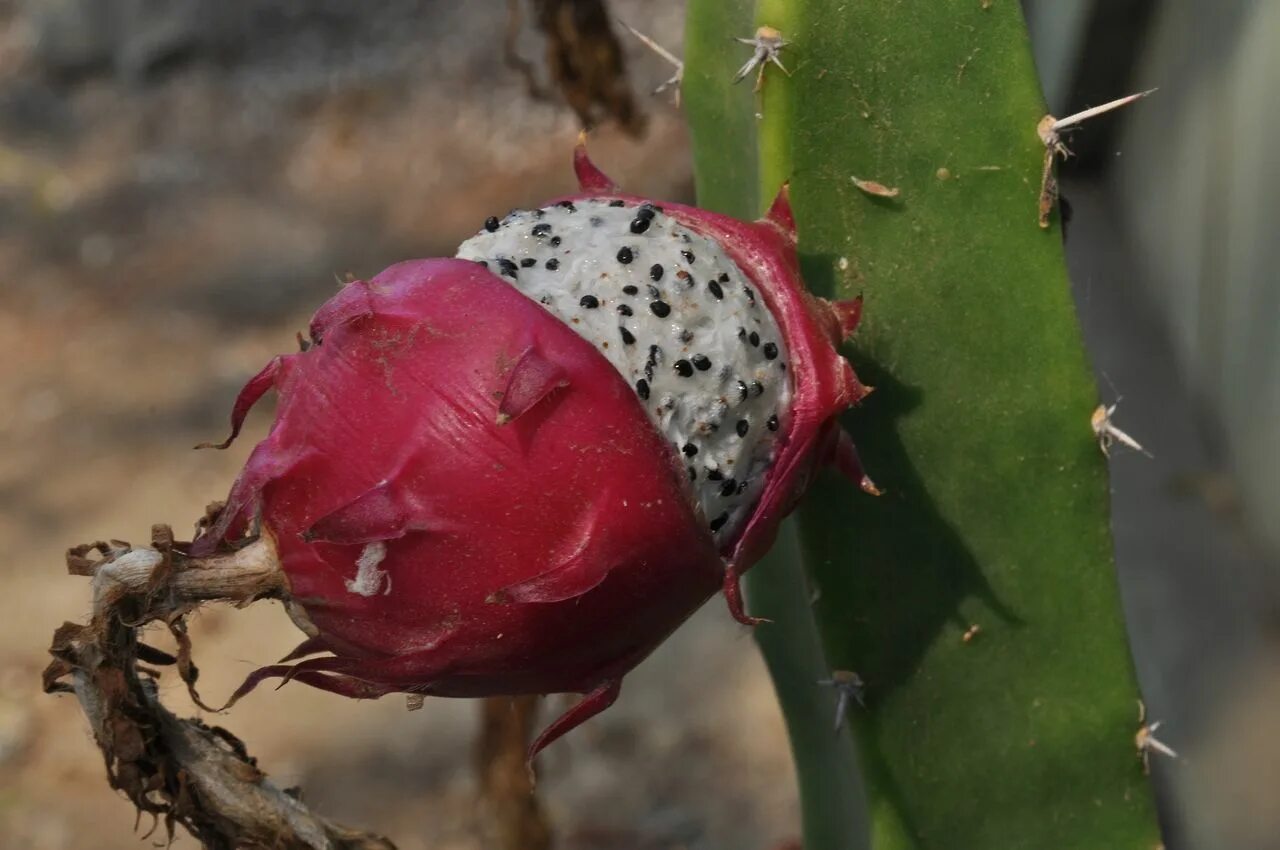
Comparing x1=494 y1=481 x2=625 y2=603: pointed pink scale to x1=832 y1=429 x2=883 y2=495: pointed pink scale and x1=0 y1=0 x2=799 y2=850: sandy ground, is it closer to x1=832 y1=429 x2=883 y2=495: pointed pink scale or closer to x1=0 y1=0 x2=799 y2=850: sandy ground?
x1=832 y1=429 x2=883 y2=495: pointed pink scale

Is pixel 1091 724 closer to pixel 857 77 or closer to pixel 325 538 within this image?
pixel 857 77

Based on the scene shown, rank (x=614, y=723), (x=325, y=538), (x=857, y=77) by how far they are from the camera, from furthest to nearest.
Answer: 1. (x=614, y=723)
2. (x=857, y=77)
3. (x=325, y=538)

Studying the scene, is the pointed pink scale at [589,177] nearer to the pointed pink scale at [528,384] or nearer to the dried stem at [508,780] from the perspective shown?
the pointed pink scale at [528,384]

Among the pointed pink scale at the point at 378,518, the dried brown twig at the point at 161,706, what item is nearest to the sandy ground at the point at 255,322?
the dried brown twig at the point at 161,706

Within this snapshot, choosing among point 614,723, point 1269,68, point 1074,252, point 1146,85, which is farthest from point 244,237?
point 1269,68

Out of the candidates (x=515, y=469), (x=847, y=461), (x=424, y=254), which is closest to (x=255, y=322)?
(x=424, y=254)

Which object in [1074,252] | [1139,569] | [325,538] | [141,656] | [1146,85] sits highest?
[325,538]

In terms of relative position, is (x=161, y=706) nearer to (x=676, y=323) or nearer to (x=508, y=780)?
(x=676, y=323)
